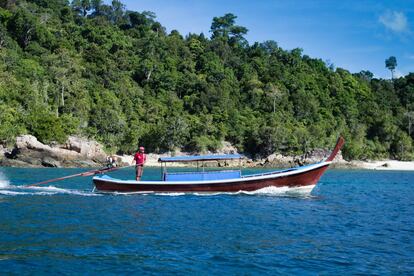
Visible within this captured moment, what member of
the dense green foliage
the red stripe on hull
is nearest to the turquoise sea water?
the red stripe on hull

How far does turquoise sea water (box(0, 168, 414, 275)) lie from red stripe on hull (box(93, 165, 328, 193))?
1511 mm

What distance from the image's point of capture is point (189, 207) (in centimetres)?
2423

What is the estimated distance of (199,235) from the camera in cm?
1720

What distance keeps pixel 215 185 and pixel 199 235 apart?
12216 mm

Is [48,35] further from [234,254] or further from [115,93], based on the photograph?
[234,254]

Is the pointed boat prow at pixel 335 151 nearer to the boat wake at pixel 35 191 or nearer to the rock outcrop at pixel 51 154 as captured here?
the boat wake at pixel 35 191

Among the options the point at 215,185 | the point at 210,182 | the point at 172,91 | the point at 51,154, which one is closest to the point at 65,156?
the point at 51,154

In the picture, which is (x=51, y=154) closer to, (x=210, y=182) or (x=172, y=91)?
→ (x=210, y=182)

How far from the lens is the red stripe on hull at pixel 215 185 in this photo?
96.1 ft

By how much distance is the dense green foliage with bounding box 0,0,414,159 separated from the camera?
79.2 meters

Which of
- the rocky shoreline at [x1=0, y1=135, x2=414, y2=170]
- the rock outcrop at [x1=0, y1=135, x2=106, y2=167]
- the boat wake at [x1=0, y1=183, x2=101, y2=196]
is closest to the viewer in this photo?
the boat wake at [x1=0, y1=183, x2=101, y2=196]

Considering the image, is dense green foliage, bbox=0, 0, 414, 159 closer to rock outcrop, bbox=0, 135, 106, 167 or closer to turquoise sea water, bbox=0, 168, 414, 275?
rock outcrop, bbox=0, 135, 106, 167

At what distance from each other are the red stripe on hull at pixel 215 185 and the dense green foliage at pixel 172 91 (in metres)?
41.5

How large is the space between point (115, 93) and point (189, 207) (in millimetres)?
71683
